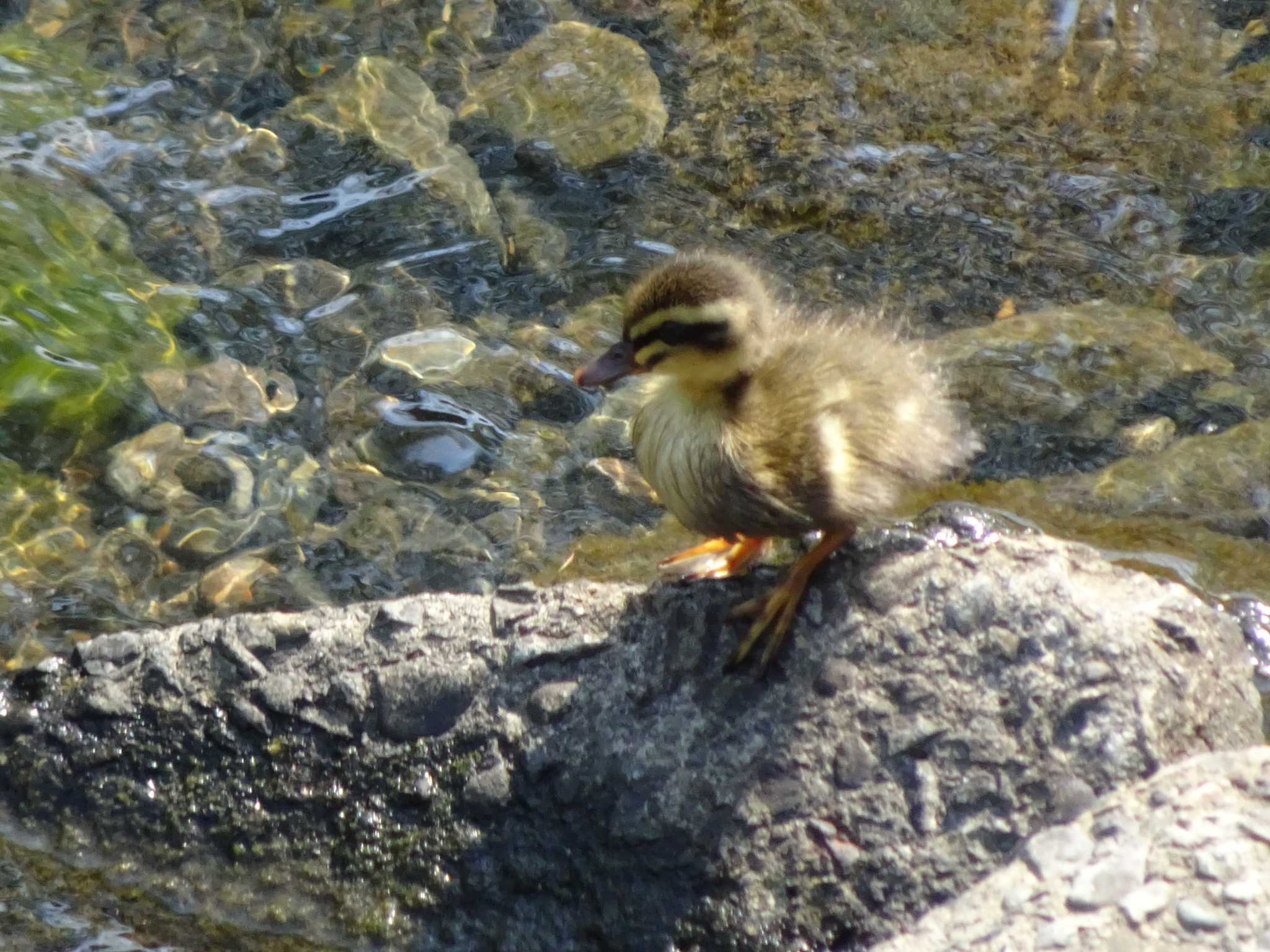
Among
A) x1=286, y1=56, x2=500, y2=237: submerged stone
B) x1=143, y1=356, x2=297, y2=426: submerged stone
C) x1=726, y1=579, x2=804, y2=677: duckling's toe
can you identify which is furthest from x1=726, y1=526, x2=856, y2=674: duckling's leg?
x1=286, y1=56, x2=500, y2=237: submerged stone

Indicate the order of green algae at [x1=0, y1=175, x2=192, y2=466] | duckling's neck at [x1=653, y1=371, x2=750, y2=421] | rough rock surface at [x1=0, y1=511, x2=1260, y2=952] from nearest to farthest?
rough rock surface at [x1=0, y1=511, x2=1260, y2=952]
duckling's neck at [x1=653, y1=371, x2=750, y2=421]
green algae at [x1=0, y1=175, x2=192, y2=466]

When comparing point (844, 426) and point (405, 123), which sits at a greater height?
point (844, 426)

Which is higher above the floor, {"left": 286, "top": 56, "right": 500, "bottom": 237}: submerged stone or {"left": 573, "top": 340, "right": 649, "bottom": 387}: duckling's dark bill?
{"left": 573, "top": 340, "right": 649, "bottom": 387}: duckling's dark bill

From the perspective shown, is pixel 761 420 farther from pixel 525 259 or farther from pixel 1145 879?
pixel 525 259

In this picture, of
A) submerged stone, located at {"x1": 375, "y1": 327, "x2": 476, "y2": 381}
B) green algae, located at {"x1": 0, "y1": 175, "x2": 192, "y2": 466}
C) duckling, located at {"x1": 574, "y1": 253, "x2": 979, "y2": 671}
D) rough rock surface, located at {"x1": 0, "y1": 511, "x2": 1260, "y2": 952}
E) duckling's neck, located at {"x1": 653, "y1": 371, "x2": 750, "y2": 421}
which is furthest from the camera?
submerged stone, located at {"x1": 375, "y1": 327, "x2": 476, "y2": 381}

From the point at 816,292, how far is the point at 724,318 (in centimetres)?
218

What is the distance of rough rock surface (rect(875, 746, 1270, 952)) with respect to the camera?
8.07ft

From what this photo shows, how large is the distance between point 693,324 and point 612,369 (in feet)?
1.03

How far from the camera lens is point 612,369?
3.63 m

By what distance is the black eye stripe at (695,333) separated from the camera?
3.41 metres

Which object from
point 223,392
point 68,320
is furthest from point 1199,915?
point 68,320

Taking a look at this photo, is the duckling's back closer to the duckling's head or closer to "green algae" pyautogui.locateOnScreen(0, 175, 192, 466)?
the duckling's head

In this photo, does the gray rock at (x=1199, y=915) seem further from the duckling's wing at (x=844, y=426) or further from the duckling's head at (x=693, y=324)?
the duckling's head at (x=693, y=324)

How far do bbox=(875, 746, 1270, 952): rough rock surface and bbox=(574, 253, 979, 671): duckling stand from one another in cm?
75
